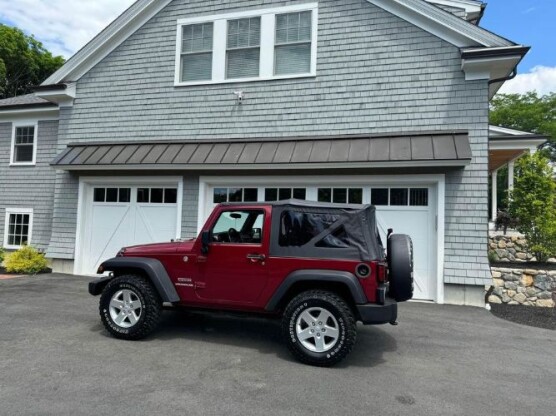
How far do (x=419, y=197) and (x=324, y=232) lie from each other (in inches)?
177

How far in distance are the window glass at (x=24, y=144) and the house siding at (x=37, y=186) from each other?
23cm

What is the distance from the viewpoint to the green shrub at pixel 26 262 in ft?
35.0

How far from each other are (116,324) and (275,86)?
21.6 ft

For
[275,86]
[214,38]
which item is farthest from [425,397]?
[214,38]

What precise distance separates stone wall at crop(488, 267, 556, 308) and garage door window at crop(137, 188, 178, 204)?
296 inches

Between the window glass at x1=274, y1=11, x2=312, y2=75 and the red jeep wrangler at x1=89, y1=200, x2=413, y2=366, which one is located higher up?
the window glass at x1=274, y1=11, x2=312, y2=75

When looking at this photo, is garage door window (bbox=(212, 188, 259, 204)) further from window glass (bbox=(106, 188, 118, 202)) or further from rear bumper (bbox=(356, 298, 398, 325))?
rear bumper (bbox=(356, 298, 398, 325))

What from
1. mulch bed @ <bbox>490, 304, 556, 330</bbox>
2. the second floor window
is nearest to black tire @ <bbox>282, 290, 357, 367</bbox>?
mulch bed @ <bbox>490, 304, 556, 330</bbox>

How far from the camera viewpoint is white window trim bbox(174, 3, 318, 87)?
31.2 feet

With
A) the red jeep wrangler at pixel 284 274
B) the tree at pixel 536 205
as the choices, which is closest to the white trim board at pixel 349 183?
the tree at pixel 536 205

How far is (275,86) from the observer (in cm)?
973

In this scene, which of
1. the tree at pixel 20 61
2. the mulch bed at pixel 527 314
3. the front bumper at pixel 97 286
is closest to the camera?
the front bumper at pixel 97 286

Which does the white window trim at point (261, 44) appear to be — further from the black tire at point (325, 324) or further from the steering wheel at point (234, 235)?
the black tire at point (325, 324)

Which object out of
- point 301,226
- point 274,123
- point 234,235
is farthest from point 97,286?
point 274,123
